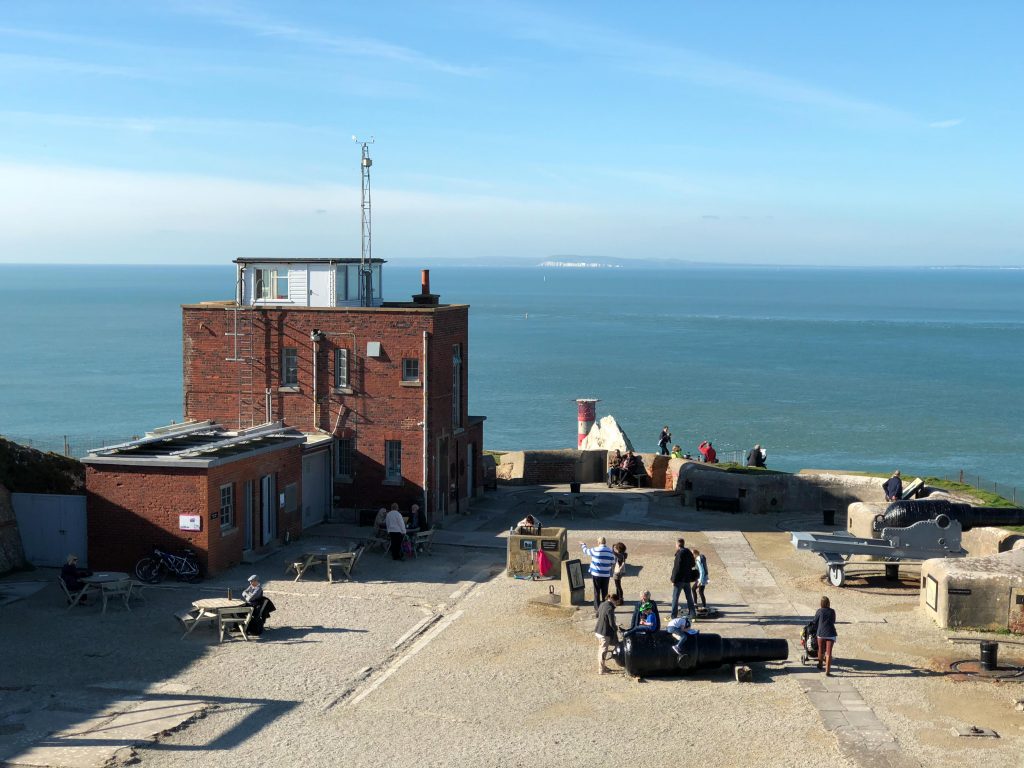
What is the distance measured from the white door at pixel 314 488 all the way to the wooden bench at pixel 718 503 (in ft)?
36.4

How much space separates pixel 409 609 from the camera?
23.5 m

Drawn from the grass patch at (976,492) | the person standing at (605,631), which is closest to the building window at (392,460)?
the person standing at (605,631)

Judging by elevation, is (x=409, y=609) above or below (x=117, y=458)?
below

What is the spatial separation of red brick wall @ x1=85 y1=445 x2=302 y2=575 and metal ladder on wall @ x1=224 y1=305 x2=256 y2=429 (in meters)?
6.98

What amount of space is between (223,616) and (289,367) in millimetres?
12859

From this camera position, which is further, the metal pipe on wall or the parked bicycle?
the metal pipe on wall

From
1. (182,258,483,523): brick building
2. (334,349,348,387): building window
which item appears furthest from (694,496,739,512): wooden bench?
(334,349,348,387): building window

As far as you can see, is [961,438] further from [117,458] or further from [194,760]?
[194,760]

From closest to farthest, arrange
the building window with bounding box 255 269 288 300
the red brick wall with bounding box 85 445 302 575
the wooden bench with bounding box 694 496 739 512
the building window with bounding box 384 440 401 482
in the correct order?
1. the red brick wall with bounding box 85 445 302 575
2. the building window with bounding box 384 440 401 482
3. the building window with bounding box 255 269 288 300
4. the wooden bench with bounding box 694 496 739 512

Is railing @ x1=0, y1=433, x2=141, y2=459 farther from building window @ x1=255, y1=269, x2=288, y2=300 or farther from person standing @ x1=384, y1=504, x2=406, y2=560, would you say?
person standing @ x1=384, y1=504, x2=406, y2=560

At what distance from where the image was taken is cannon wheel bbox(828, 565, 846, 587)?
2522 cm

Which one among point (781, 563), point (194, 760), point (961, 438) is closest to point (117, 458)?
point (194, 760)

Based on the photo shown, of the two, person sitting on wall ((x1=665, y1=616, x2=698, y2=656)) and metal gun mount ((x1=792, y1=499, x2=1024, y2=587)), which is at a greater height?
metal gun mount ((x1=792, y1=499, x2=1024, y2=587))

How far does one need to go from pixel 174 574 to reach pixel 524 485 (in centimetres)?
1677
